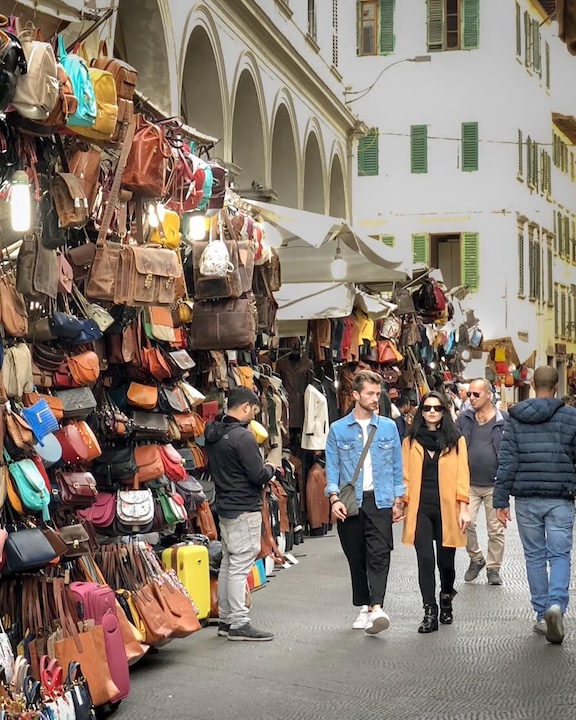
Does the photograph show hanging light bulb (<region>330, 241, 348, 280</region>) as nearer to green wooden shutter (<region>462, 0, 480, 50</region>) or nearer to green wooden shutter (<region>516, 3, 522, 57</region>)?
green wooden shutter (<region>462, 0, 480, 50</region>)

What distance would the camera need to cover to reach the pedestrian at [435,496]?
9789 millimetres

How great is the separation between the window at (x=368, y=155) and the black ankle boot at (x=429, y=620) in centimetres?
3148

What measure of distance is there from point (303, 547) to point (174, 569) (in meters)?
5.79

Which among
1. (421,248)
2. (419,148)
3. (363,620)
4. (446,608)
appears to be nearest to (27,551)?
(363,620)

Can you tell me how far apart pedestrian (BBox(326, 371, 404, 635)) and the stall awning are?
9.82ft

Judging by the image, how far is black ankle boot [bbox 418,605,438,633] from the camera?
379 inches

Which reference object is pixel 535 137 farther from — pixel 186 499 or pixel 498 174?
pixel 186 499

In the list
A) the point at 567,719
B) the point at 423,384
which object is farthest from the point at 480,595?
the point at 423,384

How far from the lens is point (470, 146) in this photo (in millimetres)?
39562

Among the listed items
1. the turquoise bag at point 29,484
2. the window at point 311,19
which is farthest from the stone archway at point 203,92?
the turquoise bag at point 29,484

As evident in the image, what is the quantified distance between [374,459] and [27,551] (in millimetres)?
3274

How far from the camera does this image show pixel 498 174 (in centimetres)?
3962

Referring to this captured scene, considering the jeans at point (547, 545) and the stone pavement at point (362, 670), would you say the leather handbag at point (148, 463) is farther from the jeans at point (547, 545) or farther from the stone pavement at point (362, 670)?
the jeans at point (547, 545)

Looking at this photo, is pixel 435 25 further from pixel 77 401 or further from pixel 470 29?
pixel 77 401
